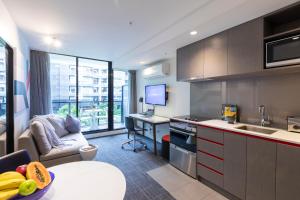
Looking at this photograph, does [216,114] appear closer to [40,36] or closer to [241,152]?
[241,152]

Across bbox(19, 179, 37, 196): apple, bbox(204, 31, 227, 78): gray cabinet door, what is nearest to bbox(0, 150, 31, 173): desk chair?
bbox(19, 179, 37, 196): apple

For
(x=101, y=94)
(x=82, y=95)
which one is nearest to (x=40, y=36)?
(x=82, y=95)

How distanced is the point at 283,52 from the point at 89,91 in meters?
4.62

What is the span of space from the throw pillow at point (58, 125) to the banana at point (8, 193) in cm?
271

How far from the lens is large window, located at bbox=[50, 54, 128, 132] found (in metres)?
4.26

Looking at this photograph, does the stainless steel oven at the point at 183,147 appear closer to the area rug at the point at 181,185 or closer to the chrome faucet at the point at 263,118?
the area rug at the point at 181,185

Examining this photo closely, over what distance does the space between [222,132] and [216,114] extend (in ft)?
2.55

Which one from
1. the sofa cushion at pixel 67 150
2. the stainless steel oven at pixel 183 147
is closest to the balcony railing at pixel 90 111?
the sofa cushion at pixel 67 150

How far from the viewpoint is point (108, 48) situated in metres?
3.54

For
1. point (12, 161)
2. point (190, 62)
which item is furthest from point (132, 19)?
point (12, 161)

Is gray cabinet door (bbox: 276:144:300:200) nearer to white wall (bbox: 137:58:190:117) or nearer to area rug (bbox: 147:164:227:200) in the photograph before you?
area rug (bbox: 147:164:227:200)

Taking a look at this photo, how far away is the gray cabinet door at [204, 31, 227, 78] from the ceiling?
12 cm

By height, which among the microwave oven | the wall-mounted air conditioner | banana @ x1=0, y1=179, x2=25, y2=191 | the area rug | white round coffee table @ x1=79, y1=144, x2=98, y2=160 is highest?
the wall-mounted air conditioner

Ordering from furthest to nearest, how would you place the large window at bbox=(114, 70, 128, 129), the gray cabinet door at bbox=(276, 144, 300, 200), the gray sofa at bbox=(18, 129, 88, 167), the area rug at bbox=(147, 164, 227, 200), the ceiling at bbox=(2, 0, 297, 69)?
the large window at bbox=(114, 70, 128, 129), the gray sofa at bbox=(18, 129, 88, 167), the area rug at bbox=(147, 164, 227, 200), the ceiling at bbox=(2, 0, 297, 69), the gray cabinet door at bbox=(276, 144, 300, 200)
